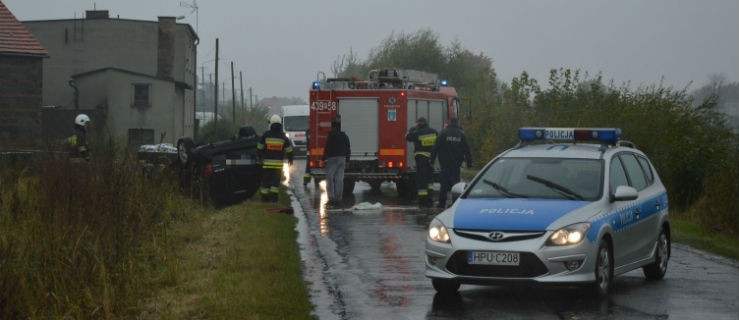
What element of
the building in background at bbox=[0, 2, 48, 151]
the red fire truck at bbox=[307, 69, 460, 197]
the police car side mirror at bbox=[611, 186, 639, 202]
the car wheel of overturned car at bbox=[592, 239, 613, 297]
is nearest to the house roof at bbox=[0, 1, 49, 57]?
the building in background at bbox=[0, 2, 48, 151]

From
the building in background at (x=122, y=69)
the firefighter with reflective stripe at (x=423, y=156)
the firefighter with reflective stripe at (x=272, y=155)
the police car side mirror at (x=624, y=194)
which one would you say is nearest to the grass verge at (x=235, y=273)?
the police car side mirror at (x=624, y=194)

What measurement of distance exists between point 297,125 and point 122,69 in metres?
12.4

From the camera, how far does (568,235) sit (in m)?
9.51

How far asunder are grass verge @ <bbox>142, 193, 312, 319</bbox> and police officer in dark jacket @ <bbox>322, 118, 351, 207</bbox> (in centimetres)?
433

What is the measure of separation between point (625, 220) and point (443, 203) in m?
10.6

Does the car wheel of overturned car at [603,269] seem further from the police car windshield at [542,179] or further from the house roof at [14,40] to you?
the house roof at [14,40]

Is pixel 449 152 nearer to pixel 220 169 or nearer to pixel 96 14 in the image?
pixel 220 169

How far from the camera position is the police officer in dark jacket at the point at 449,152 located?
20844 millimetres

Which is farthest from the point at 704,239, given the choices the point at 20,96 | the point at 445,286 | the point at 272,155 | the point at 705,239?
the point at 20,96

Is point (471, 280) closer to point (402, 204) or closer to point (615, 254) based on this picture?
point (615, 254)

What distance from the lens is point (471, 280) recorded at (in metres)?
9.59

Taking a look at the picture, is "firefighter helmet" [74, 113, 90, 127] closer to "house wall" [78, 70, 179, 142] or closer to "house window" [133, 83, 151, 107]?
"house wall" [78, 70, 179, 142]

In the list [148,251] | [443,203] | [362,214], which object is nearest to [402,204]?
[443,203]

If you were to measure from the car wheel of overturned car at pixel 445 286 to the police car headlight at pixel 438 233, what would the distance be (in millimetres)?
379
